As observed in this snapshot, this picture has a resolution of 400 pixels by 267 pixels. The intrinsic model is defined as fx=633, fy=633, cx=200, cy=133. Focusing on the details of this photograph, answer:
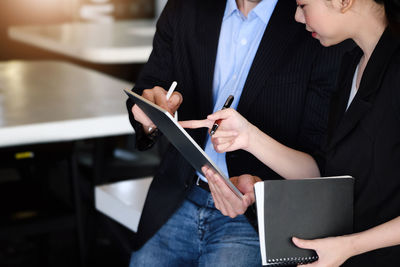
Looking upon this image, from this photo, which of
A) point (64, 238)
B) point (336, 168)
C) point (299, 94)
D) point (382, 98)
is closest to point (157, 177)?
point (299, 94)

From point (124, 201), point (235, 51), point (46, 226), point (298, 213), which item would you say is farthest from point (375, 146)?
point (46, 226)

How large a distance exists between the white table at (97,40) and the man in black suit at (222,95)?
6.63ft

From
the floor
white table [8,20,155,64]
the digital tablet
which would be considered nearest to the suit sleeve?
the digital tablet

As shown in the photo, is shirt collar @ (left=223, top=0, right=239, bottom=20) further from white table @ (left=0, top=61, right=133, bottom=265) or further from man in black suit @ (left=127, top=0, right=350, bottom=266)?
white table @ (left=0, top=61, right=133, bottom=265)

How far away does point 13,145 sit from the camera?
2096mm

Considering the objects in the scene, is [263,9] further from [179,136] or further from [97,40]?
[97,40]

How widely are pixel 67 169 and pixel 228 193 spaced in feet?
5.00

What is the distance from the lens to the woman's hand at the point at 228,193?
137 centimetres

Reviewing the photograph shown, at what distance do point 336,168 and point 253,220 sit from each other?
0.32 metres

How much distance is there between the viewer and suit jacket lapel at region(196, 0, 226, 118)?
169 cm

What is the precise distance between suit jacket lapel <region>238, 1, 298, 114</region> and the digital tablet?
0.28m

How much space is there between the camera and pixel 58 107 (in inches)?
92.3

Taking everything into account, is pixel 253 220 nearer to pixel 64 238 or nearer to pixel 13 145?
pixel 13 145

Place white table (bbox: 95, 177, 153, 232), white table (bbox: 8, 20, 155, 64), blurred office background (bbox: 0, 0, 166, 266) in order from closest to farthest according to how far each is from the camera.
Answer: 1. white table (bbox: 95, 177, 153, 232)
2. blurred office background (bbox: 0, 0, 166, 266)
3. white table (bbox: 8, 20, 155, 64)
